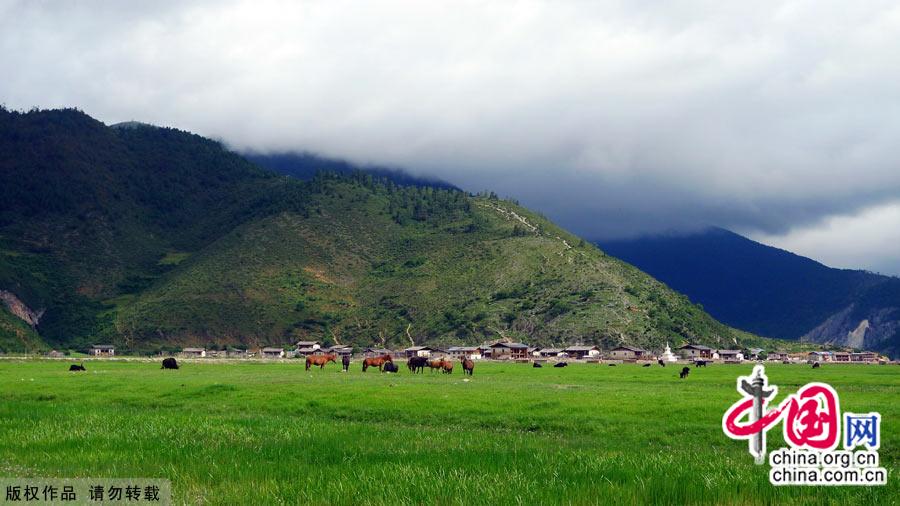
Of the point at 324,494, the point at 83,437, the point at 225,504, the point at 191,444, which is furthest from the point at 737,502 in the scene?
the point at 83,437

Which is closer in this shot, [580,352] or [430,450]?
[430,450]

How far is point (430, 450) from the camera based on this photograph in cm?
2056

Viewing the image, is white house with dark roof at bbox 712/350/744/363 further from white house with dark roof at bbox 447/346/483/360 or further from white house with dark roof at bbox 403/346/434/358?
white house with dark roof at bbox 403/346/434/358

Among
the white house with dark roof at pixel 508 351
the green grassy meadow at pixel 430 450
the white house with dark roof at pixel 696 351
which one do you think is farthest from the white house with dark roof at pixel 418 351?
the green grassy meadow at pixel 430 450

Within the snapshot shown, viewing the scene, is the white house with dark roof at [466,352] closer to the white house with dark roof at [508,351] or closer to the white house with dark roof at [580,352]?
the white house with dark roof at [508,351]

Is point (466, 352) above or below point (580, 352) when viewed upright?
below

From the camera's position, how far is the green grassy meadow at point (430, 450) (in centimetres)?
1410

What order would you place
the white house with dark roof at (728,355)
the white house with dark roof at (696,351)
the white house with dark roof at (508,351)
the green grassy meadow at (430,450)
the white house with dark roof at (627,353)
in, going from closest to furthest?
the green grassy meadow at (430,450), the white house with dark roof at (627,353), the white house with dark roof at (508,351), the white house with dark roof at (696,351), the white house with dark roof at (728,355)

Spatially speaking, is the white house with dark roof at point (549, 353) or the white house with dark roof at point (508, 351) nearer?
the white house with dark roof at point (508, 351)

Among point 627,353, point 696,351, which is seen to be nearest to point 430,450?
point 627,353

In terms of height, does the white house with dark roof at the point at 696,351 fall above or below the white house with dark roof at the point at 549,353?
above

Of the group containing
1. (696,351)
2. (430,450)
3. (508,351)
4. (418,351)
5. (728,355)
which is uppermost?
(430,450)

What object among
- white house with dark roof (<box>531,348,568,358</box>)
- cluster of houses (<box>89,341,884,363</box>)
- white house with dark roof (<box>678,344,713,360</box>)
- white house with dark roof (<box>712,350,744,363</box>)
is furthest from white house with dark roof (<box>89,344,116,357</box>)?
white house with dark roof (<box>712,350,744,363</box>)

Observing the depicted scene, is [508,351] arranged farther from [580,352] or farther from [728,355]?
[728,355]
